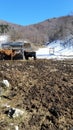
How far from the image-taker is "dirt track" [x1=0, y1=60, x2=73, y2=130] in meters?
8.14

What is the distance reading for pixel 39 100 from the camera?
955 cm

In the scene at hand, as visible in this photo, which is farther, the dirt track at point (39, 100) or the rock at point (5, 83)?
the rock at point (5, 83)

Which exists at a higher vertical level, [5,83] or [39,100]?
[5,83]

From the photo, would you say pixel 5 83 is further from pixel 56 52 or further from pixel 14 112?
pixel 56 52

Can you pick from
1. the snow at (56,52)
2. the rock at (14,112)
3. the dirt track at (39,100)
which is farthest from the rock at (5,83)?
the snow at (56,52)

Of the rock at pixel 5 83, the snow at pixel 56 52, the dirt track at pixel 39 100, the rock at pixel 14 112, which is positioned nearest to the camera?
the dirt track at pixel 39 100

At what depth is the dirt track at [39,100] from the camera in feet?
26.7

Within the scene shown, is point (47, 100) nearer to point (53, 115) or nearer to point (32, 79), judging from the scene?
point (53, 115)

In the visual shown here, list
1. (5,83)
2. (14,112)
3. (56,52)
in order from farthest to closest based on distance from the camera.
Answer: (56,52) < (5,83) < (14,112)

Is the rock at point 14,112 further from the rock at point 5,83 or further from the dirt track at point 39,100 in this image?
the rock at point 5,83

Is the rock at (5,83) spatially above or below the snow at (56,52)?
above

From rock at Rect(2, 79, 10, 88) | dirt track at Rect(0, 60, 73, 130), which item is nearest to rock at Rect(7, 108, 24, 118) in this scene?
dirt track at Rect(0, 60, 73, 130)

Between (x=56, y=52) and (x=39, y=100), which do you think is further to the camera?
(x=56, y=52)

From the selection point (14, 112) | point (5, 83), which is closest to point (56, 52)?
point (5, 83)
